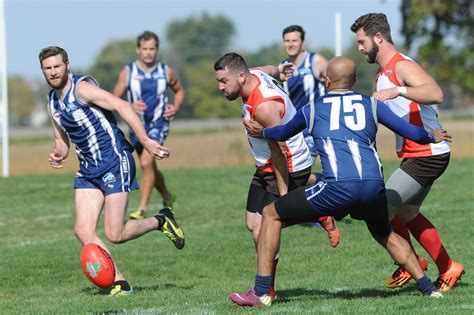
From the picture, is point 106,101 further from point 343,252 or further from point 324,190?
point 343,252

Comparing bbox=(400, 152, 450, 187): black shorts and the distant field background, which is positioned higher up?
bbox=(400, 152, 450, 187): black shorts

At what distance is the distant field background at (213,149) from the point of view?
22953mm

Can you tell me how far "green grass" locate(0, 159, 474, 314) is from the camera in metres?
7.44

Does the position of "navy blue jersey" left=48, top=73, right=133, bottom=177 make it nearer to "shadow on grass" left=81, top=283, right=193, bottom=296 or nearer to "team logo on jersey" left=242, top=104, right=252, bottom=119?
"shadow on grass" left=81, top=283, right=193, bottom=296

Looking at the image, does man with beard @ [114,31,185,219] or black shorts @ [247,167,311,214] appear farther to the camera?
man with beard @ [114,31,185,219]

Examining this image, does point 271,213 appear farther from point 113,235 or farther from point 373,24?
point 113,235

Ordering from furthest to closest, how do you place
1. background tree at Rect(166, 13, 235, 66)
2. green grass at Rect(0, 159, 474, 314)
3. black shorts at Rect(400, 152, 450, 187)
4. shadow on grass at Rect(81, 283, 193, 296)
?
background tree at Rect(166, 13, 235, 66), shadow on grass at Rect(81, 283, 193, 296), black shorts at Rect(400, 152, 450, 187), green grass at Rect(0, 159, 474, 314)

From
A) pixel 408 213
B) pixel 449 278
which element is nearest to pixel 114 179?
pixel 408 213

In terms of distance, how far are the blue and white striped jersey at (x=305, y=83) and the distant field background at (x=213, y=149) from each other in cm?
960

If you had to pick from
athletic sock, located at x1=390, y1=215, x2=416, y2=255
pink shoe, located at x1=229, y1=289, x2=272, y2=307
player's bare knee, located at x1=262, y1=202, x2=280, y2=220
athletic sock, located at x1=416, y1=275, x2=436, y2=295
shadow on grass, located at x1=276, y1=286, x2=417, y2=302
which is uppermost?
player's bare knee, located at x1=262, y1=202, x2=280, y2=220

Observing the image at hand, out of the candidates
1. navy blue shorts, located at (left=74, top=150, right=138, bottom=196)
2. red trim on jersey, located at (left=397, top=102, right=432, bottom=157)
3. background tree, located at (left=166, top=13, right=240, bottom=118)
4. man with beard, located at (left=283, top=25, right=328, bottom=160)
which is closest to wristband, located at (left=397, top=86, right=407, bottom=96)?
Result: red trim on jersey, located at (left=397, top=102, right=432, bottom=157)

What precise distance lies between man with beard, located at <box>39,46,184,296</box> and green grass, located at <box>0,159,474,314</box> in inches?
22.9

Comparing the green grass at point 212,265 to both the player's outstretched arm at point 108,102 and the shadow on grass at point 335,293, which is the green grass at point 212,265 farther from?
the player's outstretched arm at point 108,102

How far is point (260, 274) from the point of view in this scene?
7203mm
